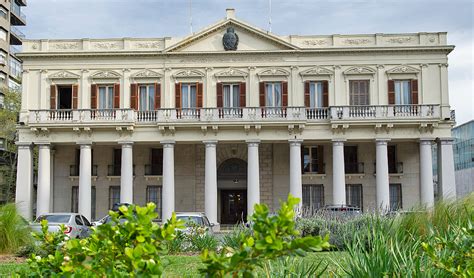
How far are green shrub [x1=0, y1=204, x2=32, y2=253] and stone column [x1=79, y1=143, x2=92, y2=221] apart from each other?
18.4 metres

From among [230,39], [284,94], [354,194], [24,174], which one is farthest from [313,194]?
[24,174]

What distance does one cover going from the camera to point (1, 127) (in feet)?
163

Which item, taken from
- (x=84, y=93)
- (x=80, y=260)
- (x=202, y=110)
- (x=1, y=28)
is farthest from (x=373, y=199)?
(x=1, y=28)

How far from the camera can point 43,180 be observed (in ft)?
120

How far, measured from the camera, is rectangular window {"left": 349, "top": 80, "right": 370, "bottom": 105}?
3709 cm

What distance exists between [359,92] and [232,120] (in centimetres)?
827

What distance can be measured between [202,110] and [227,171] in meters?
5.49

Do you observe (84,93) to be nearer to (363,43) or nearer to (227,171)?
(227,171)

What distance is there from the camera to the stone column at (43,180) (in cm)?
3638

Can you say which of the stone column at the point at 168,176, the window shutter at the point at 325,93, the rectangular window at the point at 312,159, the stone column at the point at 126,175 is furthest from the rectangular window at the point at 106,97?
the window shutter at the point at 325,93

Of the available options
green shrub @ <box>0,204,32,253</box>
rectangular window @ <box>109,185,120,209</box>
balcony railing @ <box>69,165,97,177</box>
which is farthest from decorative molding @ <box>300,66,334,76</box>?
green shrub @ <box>0,204,32,253</box>

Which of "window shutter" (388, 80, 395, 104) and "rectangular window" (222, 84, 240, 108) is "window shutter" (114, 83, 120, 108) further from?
"window shutter" (388, 80, 395, 104)

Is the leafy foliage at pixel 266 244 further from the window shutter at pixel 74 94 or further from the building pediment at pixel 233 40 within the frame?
the window shutter at pixel 74 94

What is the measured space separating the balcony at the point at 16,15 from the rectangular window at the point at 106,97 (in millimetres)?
35563
